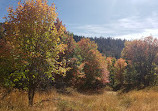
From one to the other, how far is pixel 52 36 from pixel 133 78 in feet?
70.9

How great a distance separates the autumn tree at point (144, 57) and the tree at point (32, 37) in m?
20.9

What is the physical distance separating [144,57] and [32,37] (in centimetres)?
2303

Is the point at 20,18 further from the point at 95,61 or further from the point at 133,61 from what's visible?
the point at 133,61

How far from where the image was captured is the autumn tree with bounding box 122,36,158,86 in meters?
21.4

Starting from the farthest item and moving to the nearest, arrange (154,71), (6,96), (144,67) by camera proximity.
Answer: (144,67), (154,71), (6,96)

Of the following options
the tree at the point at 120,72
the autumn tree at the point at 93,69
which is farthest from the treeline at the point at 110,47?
the autumn tree at the point at 93,69

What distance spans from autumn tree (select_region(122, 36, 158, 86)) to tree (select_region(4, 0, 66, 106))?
20.9 metres

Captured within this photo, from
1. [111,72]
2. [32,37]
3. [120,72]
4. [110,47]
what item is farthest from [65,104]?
[110,47]

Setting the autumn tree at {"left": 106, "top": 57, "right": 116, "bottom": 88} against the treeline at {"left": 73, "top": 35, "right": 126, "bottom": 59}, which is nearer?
the autumn tree at {"left": 106, "top": 57, "right": 116, "bottom": 88}

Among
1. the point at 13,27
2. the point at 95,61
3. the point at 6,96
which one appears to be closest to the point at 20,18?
the point at 13,27

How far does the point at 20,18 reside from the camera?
16.9 ft

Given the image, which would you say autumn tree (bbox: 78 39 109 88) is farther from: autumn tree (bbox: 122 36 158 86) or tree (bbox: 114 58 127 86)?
tree (bbox: 114 58 127 86)

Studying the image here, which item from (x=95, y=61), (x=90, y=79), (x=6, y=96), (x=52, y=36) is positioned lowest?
(x=90, y=79)

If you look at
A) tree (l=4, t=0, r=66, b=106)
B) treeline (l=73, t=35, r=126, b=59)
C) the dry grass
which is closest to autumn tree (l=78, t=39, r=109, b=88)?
the dry grass
